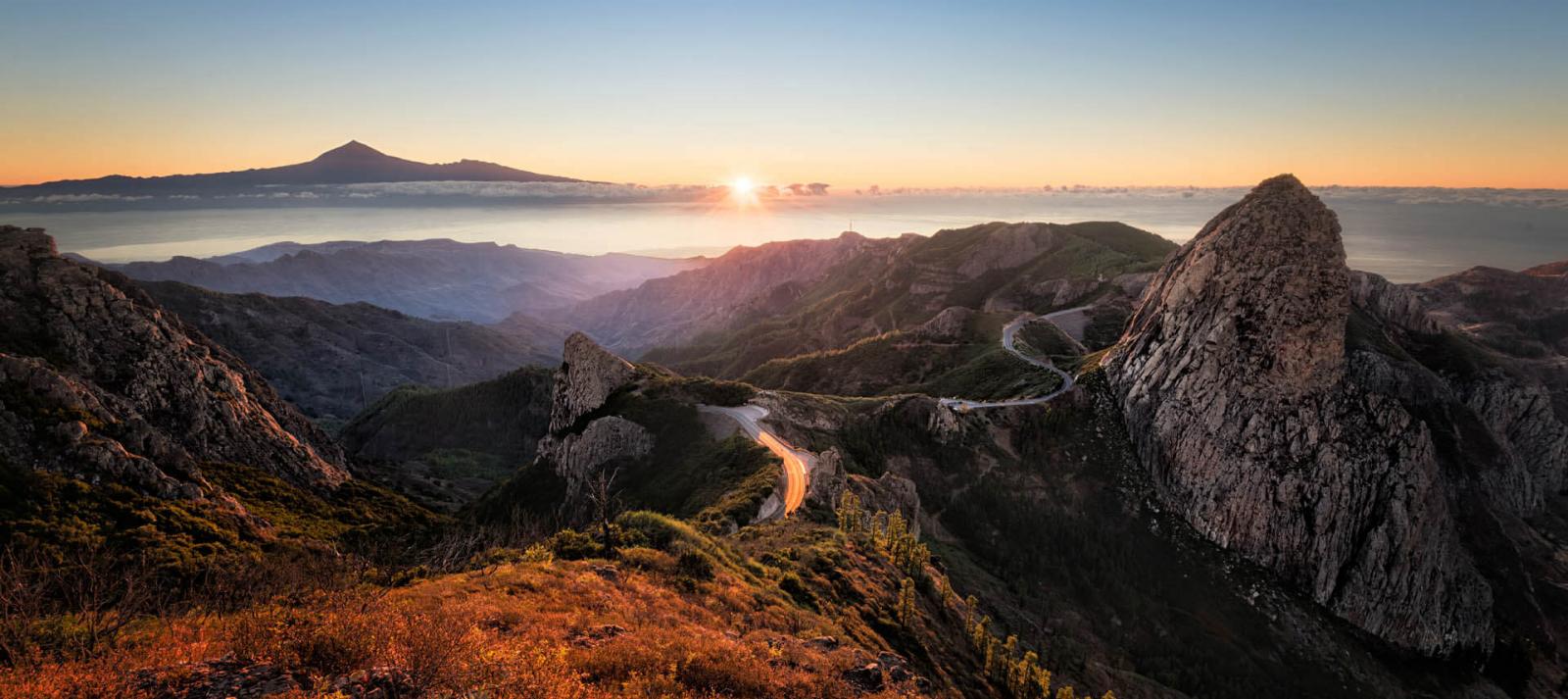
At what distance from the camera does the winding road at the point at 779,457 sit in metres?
45.7

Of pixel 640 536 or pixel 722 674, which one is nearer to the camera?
pixel 722 674

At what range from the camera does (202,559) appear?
1569 inches

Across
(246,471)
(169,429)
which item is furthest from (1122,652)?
(169,429)

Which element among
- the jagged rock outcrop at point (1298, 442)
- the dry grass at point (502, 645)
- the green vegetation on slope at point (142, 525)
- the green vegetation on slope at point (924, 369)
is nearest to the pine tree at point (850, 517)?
the dry grass at point (502, 645)

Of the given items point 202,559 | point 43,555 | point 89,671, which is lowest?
point 202,559

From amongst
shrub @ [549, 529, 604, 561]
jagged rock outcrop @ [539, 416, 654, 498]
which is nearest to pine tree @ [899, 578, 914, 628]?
shrub @ [549, 529, 604, 561]

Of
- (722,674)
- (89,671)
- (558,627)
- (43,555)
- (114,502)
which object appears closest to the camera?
(89,671)

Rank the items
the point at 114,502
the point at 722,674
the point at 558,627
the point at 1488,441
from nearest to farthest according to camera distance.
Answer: the point at 722,674 < the point at 558,627 < the point at 114,502 < the point at 1488,441

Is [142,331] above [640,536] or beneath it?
above

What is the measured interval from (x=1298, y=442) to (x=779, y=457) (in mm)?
55114

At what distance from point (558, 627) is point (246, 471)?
74.6 meters

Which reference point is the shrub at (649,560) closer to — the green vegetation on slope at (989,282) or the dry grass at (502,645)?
the dry grass at (502,645)

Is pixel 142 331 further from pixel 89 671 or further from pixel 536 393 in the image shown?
pixel 536 393

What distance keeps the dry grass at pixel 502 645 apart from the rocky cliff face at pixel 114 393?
48639mm
